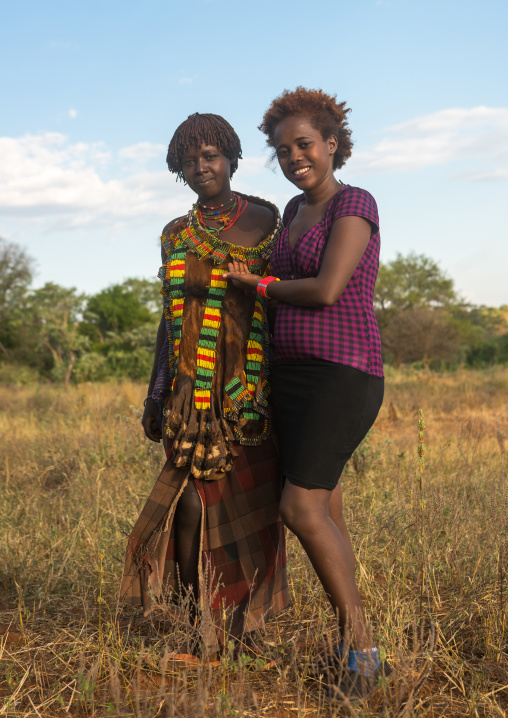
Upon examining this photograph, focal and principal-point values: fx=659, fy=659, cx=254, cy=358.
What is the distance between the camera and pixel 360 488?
4520mm

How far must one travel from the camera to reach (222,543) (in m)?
2.58

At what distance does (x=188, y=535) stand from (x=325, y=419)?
771mm

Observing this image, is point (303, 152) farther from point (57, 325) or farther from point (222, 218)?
point (57, 325)

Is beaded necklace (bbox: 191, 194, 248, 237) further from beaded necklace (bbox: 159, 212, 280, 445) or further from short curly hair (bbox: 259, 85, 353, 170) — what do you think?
short curly hair (bbox: 259, 85, 353, 170)

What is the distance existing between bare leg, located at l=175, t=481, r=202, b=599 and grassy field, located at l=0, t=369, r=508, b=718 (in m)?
0.19

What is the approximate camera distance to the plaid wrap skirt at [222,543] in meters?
2.56

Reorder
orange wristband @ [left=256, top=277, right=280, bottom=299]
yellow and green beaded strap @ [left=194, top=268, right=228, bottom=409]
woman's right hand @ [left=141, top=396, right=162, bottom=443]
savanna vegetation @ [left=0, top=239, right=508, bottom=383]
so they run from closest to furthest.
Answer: orange wristband @ [left=256, top=277, right=280, bottom=299], yellow and green beaded strap @ [left=194, top=268, right=228, bottom=409], woman's right hand @ [left=141, top=396, right=162, bottom=443], savanna vegetation @ [left=0, top=239, right=508, bottom=383]

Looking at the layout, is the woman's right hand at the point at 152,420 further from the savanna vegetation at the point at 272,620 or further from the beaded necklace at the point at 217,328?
the savanna vegetation at the point at 272,620

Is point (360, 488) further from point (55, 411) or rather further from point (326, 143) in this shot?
point (55, 411)

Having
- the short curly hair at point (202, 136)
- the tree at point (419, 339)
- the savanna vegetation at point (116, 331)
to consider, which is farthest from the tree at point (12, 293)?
the short curly hair at point (202, 136)

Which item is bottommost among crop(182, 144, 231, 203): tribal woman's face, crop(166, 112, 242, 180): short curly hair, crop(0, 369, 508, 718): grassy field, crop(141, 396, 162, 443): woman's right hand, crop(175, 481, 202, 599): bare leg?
crop(0, 369, 508, 718): grassy field

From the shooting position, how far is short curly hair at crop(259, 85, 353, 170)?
2400 mm

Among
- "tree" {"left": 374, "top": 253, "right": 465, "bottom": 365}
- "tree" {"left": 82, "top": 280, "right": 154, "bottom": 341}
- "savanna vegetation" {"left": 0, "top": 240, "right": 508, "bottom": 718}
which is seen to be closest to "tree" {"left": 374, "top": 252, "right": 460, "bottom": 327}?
"tree" {"left": 374, "top": 253, "right": 465, "bottom": 365}

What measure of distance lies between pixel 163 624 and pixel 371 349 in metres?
1.53
